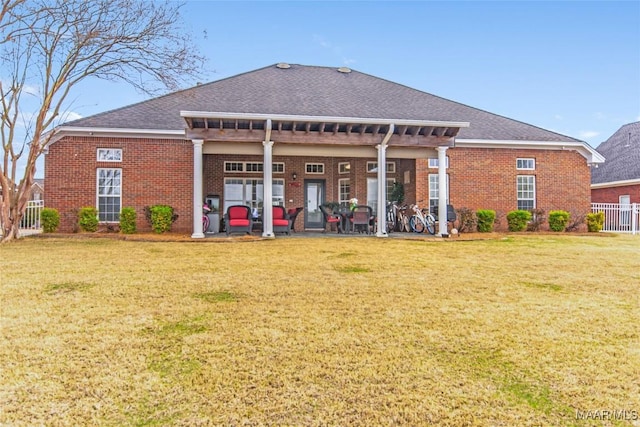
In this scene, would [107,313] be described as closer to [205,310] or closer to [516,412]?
[205,310]

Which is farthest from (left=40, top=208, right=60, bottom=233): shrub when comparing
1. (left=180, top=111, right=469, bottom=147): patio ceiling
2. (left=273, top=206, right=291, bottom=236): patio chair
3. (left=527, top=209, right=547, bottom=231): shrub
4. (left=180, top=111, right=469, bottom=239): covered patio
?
(left=527, top=209, right=547, bottom=231): shrub

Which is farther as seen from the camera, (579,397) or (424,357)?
(424,357)

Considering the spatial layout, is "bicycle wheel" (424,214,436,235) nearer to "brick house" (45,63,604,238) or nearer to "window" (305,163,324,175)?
"brick house" (45,63,604,238)

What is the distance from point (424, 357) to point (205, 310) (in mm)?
2052

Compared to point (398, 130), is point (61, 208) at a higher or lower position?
lower

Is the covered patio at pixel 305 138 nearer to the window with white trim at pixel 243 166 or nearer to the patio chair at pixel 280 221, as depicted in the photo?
the patio chair at pixel 280 221

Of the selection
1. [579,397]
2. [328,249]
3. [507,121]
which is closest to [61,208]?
[328,249]

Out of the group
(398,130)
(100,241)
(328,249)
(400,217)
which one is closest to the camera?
(328,249)

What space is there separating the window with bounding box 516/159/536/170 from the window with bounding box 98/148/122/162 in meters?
13.3

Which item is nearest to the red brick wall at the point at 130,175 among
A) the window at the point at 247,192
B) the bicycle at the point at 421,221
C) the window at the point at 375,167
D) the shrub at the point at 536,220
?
the window at the point at 247,192

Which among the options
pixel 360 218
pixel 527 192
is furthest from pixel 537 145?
pixel 360 218

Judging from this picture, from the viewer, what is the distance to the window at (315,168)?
1551cm

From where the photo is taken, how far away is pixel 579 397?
2158 mm

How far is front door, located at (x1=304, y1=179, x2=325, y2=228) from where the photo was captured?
15586mm
